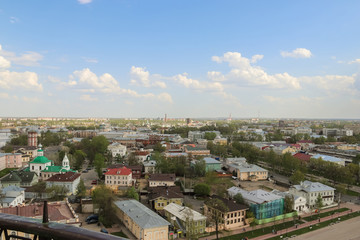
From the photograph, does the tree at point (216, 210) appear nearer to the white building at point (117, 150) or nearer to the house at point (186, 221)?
the house at point (186, 221)

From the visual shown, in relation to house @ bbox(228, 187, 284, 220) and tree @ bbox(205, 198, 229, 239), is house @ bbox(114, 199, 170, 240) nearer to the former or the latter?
tree @ bbox(205, 198, 229, 239)

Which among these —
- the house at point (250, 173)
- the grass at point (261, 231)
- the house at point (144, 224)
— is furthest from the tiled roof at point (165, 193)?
the house at point (250, 173)

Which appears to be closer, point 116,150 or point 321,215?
point 321,215

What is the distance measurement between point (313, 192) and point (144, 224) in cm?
1236

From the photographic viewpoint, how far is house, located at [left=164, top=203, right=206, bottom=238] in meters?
13.2

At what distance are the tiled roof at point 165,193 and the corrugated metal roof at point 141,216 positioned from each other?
2469 mm

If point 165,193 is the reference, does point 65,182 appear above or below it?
above

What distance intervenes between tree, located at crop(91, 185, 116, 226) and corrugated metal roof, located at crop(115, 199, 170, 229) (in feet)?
1.79

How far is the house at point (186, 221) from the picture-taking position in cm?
1320

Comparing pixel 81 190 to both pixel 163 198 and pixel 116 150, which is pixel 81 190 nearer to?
pixel 163 198

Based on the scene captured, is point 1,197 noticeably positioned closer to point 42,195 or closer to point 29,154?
point 42,195

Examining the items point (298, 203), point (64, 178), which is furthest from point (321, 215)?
point (64, 178)

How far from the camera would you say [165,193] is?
688 inches

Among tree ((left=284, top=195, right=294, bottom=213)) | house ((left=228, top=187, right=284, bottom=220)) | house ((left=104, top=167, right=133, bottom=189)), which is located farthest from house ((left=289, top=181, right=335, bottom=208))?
house ((left=104, top=167, right=133, bottom=189))
